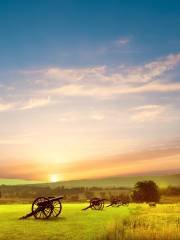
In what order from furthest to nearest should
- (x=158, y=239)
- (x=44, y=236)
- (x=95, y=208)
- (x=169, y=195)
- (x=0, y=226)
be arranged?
1. (x=169, y=195)
2. (x=95, y=208)
3. (x=0, y=226)
4. (x=44, y=236)
5. (x=158, y=239)

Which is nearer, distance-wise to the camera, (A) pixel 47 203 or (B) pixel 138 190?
(A) pixel 47 203

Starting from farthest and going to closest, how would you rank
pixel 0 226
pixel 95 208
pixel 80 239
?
pixel 95 208 → pixel 0 226 → pixel 80 239

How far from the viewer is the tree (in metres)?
113

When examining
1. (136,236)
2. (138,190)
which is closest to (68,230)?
(136,236)

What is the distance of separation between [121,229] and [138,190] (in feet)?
306

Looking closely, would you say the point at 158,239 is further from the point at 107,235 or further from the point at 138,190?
the point at 138,190

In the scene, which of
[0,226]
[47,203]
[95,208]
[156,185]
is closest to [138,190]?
[156,185]

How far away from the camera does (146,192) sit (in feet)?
371

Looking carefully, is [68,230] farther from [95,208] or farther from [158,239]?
[95,208]

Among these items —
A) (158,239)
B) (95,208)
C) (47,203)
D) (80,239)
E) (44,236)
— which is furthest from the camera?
(95,208)

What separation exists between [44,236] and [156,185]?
3780 inches

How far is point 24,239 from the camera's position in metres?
20.3

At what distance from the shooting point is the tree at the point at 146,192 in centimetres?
11300

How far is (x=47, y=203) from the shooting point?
33875 mm
